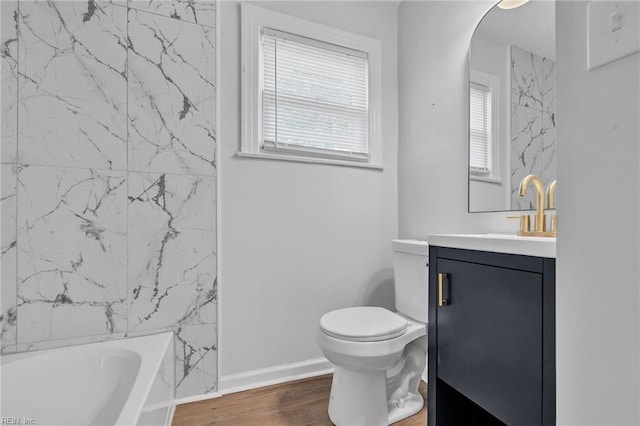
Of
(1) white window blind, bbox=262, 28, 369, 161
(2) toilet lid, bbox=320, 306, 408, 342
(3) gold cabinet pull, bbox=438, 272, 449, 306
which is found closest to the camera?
(3) gold cabinet pull, bbox=438, 272, 449, 306

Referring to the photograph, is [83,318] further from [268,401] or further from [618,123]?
[618,123]

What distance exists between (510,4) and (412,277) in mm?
1343

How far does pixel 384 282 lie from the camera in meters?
2.12

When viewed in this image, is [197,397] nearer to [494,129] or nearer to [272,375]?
[272,375]

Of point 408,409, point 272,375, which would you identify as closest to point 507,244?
point 408,409

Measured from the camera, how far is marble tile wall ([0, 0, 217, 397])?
55.3 inches

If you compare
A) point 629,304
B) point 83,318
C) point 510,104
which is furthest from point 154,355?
point 510,104

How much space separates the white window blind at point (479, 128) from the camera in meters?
1.58

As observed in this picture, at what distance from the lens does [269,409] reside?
1.57 metres

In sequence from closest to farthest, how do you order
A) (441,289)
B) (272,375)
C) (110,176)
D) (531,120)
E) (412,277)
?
(441,289) → (531,120) → (110,176) → (412,277) → (272,375)

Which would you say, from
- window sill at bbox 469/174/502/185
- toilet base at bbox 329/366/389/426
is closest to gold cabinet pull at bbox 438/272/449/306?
toilet base at bbox 329/366/389/426

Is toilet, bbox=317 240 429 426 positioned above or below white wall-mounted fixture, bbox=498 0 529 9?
Result: below

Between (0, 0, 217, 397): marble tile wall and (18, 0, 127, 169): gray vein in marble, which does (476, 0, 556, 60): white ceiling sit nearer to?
(0, 0, 217, 397): marble tile wall

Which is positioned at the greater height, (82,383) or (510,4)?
(510,4)
